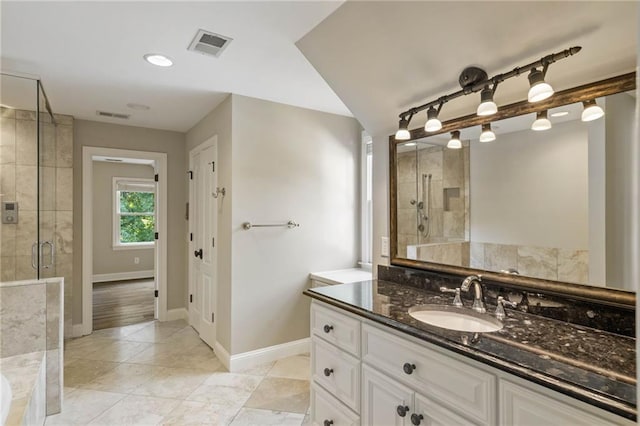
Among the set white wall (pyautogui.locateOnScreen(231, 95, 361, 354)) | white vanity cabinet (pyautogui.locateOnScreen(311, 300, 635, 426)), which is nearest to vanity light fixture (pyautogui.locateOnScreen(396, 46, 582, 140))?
white vanity cabinet (pyautogui.locateOnScreen(311, 300, 635, 426))

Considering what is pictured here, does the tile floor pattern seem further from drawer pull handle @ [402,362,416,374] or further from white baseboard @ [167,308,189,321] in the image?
drawer pull handle @ [402,362,416,374]

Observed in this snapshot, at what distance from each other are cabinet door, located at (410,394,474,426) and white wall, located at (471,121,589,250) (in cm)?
84

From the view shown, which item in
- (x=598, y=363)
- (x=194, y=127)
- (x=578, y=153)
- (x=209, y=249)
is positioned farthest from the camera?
(x=194, y=127)

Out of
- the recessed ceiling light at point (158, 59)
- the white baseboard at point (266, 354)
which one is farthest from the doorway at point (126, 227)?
the recessed ceiling light at point (158, 59)

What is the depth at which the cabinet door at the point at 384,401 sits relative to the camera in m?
1.30

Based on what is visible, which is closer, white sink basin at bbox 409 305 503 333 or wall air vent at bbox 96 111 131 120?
white sink basin at bbox 409 305 503 333

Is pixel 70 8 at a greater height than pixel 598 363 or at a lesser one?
greater

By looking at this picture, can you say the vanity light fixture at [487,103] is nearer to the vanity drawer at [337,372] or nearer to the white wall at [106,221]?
the vanity drawer at [337,372]

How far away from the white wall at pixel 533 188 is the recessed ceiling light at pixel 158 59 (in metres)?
2.06

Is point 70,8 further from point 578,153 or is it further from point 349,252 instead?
point 349,252

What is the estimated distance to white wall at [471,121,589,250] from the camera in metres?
1.36

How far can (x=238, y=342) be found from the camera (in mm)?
2838

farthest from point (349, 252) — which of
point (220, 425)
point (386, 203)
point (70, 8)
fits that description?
point (70, 8)

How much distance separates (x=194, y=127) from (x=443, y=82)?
3164 millimetres
